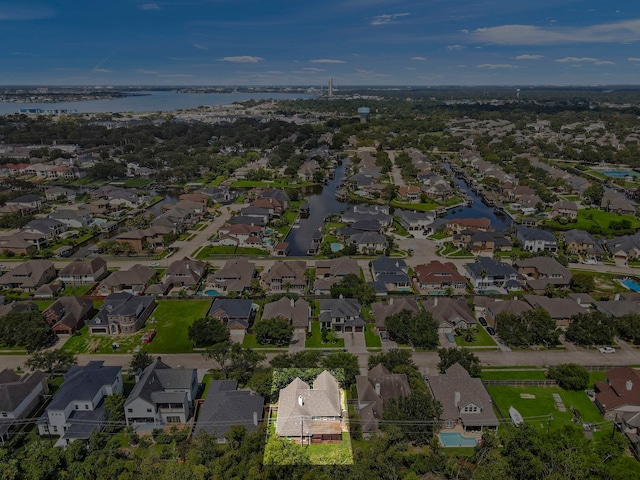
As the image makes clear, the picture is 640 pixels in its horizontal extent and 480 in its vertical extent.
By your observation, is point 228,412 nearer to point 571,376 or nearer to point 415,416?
point 415,416

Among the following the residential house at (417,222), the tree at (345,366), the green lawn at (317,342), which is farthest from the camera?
the residential house at (417,222)

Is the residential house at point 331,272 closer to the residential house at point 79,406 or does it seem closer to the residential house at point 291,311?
the residential house at point 291,311

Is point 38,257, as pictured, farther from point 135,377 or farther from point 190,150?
point 190,150

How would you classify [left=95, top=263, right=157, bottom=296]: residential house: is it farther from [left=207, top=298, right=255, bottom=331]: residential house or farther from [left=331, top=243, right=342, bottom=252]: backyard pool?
[left=331, top=243, right=342, bottom=252]: backyard pool


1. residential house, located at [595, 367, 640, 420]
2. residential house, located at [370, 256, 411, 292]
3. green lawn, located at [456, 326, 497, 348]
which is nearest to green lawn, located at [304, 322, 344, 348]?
green lawn, located at [456, 326, 497, 348]

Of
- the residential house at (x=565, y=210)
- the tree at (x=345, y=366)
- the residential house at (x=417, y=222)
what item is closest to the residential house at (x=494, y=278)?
the residential house at (x=417, y=222)

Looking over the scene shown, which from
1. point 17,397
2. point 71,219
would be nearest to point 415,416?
point 17,397
